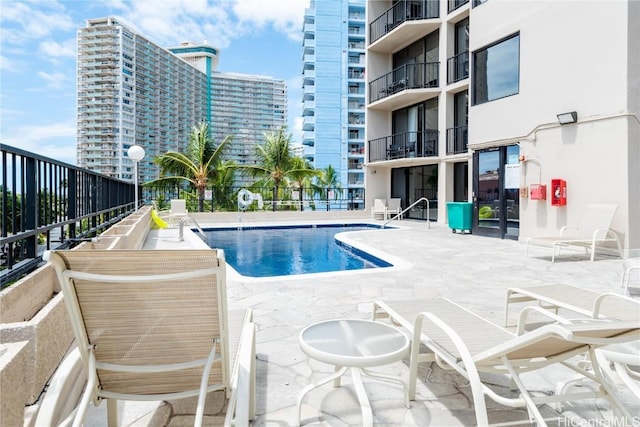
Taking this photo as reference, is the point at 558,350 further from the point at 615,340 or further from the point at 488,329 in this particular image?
the point at 488,329

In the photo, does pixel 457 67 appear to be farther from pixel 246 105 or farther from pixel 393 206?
pixel 246 105

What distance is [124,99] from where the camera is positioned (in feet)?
92.8

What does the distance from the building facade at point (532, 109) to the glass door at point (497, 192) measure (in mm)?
25

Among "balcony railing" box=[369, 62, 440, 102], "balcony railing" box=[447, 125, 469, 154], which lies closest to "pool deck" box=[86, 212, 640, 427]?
"balcony railing" box=[447, 125, 469, 154]

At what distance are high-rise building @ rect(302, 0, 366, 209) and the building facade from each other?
34276mm

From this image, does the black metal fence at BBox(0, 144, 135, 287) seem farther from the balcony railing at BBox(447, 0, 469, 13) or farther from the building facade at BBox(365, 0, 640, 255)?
the balcony railing at BBox(447, 0, 469, 13)

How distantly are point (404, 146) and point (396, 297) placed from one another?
1282cm

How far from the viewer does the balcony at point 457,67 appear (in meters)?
13.6

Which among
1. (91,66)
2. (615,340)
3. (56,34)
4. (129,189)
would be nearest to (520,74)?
(615,340)

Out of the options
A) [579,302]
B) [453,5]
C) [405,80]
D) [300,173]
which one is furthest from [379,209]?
[579,302]

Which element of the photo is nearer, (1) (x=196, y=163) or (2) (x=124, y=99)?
(1) (x=196, y=163)

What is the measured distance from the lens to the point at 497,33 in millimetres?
9680

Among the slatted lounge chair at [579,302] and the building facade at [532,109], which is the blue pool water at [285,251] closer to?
the slatted lounge chair at [579,302]

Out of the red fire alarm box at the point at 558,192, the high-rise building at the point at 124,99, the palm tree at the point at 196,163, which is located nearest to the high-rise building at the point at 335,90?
the high-rise building at the point at 124,99
